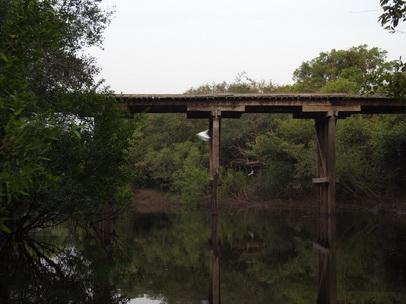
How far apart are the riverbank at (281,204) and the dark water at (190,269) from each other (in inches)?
548

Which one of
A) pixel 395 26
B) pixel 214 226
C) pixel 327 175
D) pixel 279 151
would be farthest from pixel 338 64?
pixel 395 26

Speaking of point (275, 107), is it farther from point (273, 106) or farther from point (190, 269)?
point (190, 269)

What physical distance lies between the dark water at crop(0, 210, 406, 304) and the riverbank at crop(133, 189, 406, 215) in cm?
1392

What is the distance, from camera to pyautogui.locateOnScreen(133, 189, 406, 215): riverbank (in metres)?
27.2

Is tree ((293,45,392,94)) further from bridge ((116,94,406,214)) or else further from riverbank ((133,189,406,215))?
bridge ((116,94,406,214))

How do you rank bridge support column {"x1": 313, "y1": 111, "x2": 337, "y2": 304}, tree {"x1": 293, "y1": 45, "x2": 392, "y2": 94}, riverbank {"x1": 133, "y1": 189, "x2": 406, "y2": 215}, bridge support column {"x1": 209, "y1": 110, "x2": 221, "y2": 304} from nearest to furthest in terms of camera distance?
1. bridge support column {"x1": 209, "y1": 110, "x2": 221, "y2": 304}
2. bridge support column {"x1": 313, "y1": 111, "x2": 337, "y2": 304}
3. riverbank {"x1": 133, "y1": 189, "x2": 406, "y2": 215}
4. tree {"x1": 293, "y1": 45, "x2": 392, "y2": 94}

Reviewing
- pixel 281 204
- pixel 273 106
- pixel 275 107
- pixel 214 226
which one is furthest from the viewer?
pixel 281 204

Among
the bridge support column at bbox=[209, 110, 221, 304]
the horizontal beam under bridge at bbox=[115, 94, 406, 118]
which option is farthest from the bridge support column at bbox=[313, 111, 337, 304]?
the bridge support column at bbox=[209, 110, 221, 304]

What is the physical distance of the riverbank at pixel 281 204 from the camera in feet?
89.3

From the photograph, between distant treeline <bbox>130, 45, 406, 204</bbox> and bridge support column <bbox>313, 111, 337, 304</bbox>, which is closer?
bridge support column <bbox>313, 111, 337, 304</bbox>

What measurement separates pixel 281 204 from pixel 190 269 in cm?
2627

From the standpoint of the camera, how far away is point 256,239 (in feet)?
44.0

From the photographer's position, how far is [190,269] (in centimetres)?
841

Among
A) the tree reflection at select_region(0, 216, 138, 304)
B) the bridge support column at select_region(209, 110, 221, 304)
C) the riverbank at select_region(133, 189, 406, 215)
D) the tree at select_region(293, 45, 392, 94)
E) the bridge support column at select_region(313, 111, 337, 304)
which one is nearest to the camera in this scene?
the tree reflection at select_region(0, 216, 138, 304)
